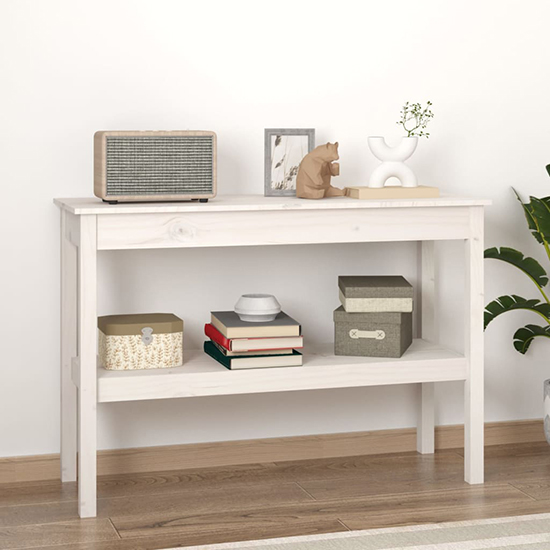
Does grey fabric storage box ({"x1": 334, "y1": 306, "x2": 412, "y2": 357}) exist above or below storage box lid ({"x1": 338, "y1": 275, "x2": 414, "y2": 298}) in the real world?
below

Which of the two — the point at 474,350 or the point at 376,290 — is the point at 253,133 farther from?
the point at 474,350

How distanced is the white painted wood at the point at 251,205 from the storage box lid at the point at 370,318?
1.04 ft

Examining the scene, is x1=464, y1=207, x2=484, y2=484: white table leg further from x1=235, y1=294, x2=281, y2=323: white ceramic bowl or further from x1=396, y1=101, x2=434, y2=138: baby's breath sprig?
x1=235, y1=294, x2=281, y2=323: white ceramic bowl

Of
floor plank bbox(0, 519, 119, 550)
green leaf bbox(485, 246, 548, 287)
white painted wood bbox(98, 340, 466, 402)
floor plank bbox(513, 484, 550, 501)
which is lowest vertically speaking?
floor plank bbox(0, 519, 119, 550)

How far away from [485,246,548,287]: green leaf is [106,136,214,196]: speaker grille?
936mm

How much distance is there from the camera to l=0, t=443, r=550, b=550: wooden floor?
6.98 feet

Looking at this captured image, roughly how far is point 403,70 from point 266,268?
737mm

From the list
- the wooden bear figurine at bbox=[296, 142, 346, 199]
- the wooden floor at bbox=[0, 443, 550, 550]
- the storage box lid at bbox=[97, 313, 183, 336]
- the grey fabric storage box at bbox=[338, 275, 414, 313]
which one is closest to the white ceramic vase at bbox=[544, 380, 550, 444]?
the wooden floor at bbox=[0, 443, 550, 550]

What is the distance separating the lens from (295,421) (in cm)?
274

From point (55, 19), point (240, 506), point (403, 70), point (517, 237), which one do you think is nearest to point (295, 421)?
point (240, 506)

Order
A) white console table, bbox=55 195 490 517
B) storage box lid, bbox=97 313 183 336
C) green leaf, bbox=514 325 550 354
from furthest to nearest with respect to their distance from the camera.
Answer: green leaf, bbox=514 325 550 354 → storage box lid, bbox=97 313 183 336 → white console table, bbox=55 195 490 517

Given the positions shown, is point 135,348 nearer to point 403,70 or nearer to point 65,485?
point 65,485

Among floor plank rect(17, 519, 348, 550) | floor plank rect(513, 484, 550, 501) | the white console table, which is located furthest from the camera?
floor plank rect(513, 484, 550, 501)

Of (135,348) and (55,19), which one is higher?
(55,19)
